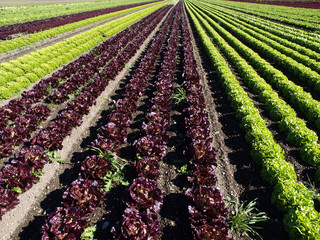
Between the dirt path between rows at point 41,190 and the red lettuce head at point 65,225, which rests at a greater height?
the red lettuce head at point 65,225

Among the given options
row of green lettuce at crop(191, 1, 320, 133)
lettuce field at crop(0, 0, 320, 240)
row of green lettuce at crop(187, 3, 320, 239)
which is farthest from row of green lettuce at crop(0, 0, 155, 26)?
row of green lettuce at crop(187, 3, 320, 239)

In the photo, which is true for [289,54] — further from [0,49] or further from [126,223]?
[0,49]

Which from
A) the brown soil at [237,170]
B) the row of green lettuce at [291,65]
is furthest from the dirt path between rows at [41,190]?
the row of green lettuce at [291,65]

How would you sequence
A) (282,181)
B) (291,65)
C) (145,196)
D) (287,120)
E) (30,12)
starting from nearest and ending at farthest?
(145,196), (282,181), (287,120), (291,65), (30,12)

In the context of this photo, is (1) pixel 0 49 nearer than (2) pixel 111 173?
No

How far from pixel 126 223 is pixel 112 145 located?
9.91 feet

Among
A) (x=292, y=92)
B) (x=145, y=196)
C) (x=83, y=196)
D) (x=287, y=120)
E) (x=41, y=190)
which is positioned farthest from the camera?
(x=292, y=92)

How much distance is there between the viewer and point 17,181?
220 inches

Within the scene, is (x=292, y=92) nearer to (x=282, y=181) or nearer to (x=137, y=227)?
(x=282, y=181)

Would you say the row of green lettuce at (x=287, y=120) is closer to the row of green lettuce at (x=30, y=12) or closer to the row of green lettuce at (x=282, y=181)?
the row of green lettuce at (x=282, y=181)

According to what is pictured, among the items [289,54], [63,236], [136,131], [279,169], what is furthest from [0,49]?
[289,54]

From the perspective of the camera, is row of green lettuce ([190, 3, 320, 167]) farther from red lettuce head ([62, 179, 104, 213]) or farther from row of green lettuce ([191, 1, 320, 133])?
red lettuce head ([62, 179, 104, 213])

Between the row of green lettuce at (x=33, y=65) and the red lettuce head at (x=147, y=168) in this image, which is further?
the row of green lettuce at (x=33, y=65)

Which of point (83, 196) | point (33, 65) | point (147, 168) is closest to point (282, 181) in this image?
point (147, 168)
